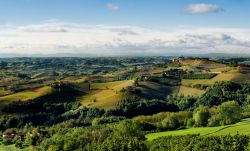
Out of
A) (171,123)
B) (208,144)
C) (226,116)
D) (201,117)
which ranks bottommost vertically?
(171,123)

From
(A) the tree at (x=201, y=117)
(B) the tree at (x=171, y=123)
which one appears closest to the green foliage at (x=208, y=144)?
(B) the tree at (x=171, y=123)

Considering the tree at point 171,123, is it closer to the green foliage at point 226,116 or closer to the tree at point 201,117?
the tree at point 201,117

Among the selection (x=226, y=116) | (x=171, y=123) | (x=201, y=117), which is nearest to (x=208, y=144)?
(x=226, y=116)

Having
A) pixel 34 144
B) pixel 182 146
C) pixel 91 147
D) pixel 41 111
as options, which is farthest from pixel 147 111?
pixel 182 146

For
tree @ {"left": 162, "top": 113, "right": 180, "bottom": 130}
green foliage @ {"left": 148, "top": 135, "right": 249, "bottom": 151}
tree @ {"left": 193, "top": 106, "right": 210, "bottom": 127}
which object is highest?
green foliage @ {"left": 148, "top": 135, "right": 249, "bottom": 151}

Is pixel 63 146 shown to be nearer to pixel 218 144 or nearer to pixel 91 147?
pixel 91 147

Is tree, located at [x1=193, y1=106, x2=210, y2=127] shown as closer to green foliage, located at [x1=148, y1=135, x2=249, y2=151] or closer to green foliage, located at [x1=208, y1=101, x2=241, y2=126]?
green foliage, located at [x1=208, y1=101, x2=241, y2=126]

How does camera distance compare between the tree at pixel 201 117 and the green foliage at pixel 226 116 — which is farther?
the tree at pixel 201 117

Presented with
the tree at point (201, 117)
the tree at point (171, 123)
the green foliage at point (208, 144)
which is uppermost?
the green foliage at point (208, 144)

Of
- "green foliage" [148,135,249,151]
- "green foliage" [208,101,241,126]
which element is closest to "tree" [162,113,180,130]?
"green foliage" [208,101,241,126]

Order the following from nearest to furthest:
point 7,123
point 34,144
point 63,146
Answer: point 63,146 → point 34,144 → point 7,123

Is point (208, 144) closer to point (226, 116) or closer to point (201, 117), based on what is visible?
point (226, 116)
